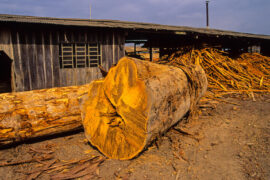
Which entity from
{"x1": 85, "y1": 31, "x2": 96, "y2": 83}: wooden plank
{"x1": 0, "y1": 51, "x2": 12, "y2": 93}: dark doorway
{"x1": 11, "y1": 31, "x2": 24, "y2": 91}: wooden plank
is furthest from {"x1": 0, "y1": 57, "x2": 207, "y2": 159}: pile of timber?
{"x1": 0, "y1": 51, "x2": 12, "y2": 93}: dark doorway

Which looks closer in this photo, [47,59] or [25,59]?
[25,59]

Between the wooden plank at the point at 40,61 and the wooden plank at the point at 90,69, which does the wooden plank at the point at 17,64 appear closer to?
the wooden plank at the point at 40,61

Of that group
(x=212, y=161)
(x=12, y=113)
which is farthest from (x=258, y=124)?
(x=12, y=113)

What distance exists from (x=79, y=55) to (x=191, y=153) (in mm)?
6195

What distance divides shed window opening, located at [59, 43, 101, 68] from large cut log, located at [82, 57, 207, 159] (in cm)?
484

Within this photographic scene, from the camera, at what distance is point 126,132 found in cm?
260

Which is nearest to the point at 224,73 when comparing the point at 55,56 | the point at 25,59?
the point at 55,56

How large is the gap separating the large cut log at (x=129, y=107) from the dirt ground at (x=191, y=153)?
11.9 inches

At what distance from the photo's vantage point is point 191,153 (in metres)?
2.93

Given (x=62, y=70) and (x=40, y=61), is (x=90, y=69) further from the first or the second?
(x=40, y=61)

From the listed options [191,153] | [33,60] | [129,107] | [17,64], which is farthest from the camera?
[33,60]

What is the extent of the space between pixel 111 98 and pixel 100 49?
5.56 metres

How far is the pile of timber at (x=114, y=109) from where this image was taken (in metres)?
2.48

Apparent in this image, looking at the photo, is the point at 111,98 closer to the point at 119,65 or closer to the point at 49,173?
the point at 119,65
